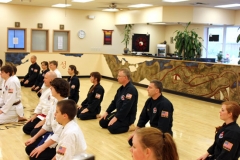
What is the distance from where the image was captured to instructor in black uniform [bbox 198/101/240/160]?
330 cm

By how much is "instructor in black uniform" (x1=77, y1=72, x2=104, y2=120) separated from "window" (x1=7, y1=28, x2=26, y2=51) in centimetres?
841

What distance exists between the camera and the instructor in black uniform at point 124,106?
5.55 m

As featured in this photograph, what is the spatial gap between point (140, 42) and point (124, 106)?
1106 cm

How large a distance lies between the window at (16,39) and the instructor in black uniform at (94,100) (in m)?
8.41

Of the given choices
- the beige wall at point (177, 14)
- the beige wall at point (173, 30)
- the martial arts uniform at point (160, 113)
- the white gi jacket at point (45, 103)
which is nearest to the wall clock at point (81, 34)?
the beige wall at point (177, 14)

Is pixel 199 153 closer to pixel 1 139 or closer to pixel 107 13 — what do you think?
pixel 1 139

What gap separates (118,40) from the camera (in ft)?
53.6

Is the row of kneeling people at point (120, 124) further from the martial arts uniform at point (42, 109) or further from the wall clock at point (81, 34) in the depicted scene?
the wall clock at point (81, 34)

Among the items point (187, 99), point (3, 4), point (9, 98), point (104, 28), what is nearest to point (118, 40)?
point (104, 28)

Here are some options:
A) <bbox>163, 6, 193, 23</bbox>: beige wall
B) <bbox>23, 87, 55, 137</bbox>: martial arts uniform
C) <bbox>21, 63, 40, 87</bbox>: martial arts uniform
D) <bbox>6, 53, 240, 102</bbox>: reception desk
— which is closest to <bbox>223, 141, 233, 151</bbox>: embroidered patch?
<bbox>23, 87, 55, 137</bbox>: martial arts uniform

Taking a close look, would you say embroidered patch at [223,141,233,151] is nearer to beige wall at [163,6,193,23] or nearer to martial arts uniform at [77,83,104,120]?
martial arts uniform at [77,83,104,120]

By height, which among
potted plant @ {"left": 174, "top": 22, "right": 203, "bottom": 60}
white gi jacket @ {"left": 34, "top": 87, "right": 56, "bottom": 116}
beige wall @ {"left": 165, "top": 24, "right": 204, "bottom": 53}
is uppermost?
beige wall @ {"left": 165, "top": 24, "right": 204, "bottom": 53}

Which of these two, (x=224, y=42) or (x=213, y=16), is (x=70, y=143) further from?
(x=224, y=42)

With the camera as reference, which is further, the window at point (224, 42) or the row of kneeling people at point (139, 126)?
the window at point (224, 42)
